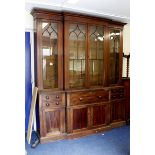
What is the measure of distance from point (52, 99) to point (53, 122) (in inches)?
16.8

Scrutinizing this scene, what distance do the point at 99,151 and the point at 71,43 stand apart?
2012mm

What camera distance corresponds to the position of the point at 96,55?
12.4ft

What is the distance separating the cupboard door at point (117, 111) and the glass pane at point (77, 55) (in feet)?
2.99

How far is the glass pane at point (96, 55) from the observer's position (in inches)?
145

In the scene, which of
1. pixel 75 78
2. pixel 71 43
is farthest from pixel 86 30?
pixel 75 78

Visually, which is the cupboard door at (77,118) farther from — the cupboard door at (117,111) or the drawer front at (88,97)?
the cupboard door at (117,111)

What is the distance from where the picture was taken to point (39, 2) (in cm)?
287

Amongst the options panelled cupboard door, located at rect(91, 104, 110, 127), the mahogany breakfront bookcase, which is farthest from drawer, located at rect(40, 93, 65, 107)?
panelled cupboard door, located at rect(91, 104, 110, 127)

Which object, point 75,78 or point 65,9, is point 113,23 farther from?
point 75,78

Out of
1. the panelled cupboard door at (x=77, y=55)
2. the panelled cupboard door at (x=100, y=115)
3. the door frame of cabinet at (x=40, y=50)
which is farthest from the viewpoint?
the panelled cupboard door at (x=100, y=115)

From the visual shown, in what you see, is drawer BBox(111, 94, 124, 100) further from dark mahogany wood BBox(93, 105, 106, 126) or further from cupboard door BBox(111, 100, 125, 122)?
dark mahogany wood BBox(93, 105, 106, 126)

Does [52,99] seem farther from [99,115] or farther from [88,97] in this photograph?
[99,115]

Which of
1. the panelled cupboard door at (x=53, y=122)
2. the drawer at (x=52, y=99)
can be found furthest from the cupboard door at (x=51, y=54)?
the panelled cupboard door at (x=53, y=122)
